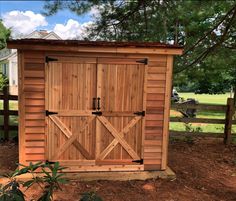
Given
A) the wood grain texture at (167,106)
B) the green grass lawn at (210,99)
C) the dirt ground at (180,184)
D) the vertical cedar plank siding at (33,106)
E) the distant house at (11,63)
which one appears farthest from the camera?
the distant house at (11,63)

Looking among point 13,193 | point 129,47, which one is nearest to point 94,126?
point 129,47

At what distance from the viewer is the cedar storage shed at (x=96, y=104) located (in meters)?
5.19

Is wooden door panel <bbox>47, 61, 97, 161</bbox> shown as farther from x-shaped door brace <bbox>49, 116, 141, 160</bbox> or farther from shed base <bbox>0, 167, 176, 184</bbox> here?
shed base <bbox>0, 167, 176, 184</bbox>

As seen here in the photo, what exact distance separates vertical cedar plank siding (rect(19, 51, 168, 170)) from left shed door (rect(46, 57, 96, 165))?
136 mm

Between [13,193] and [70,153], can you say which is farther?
[70,153]

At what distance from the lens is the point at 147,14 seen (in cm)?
873

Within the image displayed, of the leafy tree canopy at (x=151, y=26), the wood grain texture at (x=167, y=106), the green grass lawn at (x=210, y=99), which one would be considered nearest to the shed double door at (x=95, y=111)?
the wood grain texture at (x=167, y=106)

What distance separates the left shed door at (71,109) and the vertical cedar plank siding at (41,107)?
0.14 m

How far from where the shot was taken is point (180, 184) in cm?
523

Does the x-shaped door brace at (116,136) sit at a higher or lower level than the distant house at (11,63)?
lower

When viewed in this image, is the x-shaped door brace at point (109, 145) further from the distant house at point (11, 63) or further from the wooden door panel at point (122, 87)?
the distant house at point (11, 63)

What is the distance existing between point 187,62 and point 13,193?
27.1 ft

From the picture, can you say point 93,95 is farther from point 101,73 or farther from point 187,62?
point 187,62

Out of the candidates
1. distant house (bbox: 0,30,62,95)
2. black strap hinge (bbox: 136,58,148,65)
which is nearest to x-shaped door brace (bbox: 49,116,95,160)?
black strap hinge (bbox: 136,58,148,65)
